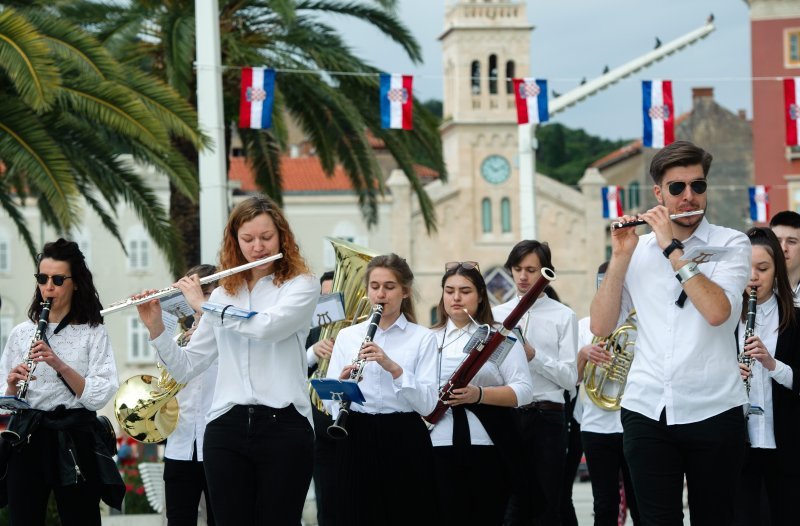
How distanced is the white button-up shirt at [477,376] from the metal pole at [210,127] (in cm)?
572

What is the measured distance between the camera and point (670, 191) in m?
6.31

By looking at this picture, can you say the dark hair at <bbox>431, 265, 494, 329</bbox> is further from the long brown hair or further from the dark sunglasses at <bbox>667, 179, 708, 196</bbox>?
the dark sunglasses at <bbox>667, 179, 708, 196</bbox>

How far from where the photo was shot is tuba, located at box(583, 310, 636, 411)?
9.97m

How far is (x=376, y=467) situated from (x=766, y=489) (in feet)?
7.48

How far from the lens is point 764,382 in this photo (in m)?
8.28

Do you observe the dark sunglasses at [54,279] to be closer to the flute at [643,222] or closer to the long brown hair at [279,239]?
the long brown hair at [279,239]

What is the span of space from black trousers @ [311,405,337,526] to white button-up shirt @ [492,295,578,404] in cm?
139

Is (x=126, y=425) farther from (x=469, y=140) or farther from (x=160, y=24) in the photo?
(x=469, y=140)

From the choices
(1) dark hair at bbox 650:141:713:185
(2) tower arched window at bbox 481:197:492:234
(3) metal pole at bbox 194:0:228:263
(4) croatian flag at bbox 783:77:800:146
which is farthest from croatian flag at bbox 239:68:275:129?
(2) tower arched window at bbox 481:197:492:234

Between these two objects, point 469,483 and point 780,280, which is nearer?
point 780,280

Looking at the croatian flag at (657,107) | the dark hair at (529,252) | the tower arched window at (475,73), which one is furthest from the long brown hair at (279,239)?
the tower arched window at (475,73)

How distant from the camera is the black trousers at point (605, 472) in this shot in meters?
9.75

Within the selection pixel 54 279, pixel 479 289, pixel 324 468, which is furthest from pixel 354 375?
pixel 324 468

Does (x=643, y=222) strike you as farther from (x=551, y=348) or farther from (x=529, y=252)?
(x=551, y=348)
